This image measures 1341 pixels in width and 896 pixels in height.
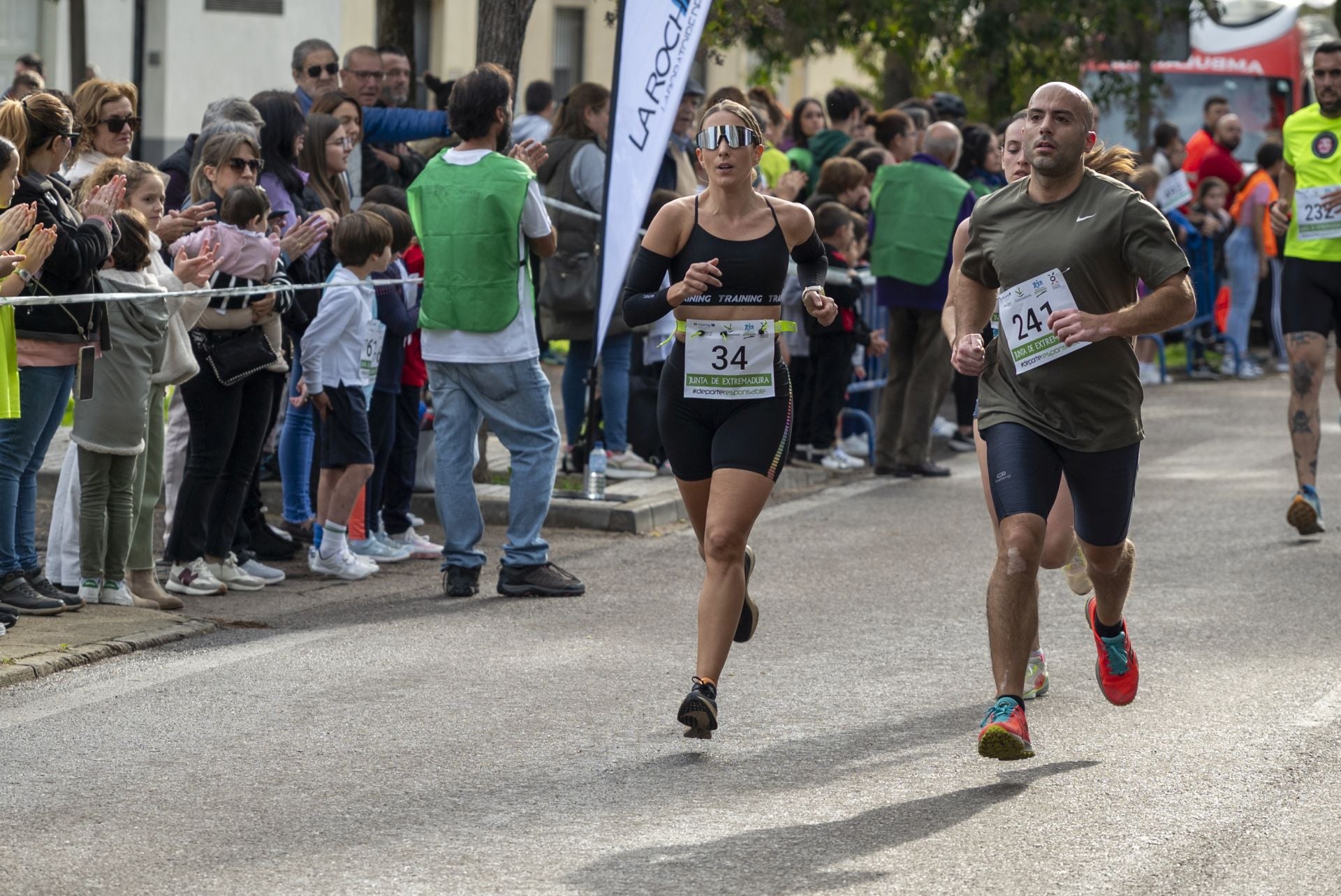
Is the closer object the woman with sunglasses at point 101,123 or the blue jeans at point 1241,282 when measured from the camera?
the woman with sunglasses at point 101,123

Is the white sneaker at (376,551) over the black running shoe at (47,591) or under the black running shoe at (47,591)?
under

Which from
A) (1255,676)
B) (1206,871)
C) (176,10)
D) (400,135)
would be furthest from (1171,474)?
(176,10)

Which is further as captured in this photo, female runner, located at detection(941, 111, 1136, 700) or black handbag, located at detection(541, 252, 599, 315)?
black handbag, located at detection(541, 252, 599, 315)

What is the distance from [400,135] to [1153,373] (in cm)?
1036

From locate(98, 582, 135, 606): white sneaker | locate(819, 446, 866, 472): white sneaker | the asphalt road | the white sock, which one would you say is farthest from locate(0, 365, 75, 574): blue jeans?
locate(819, 446, 866, 472): white sneaker

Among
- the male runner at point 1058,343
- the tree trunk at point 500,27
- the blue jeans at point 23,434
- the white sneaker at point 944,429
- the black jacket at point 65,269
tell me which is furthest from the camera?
the white sneaker at point 944,429

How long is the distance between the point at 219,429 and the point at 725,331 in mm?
2939

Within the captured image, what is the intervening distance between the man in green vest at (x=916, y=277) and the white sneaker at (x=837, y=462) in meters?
0.29

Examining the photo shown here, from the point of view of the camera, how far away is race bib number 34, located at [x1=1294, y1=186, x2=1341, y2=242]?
10750 mm

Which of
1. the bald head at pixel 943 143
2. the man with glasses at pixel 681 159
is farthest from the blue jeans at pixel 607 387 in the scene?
the bald head at pixel 943 143

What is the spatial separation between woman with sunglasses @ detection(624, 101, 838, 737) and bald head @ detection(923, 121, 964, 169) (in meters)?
6.36

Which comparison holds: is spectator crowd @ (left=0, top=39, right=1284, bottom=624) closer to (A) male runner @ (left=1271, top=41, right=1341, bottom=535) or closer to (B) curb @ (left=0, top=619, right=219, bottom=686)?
(B) curb @ (left=0, top=619, right=219, bottom=686)

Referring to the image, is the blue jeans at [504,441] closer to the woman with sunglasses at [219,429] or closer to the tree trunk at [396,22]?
the woman with sunglasses at [219,429]

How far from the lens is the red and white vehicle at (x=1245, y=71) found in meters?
27.8
